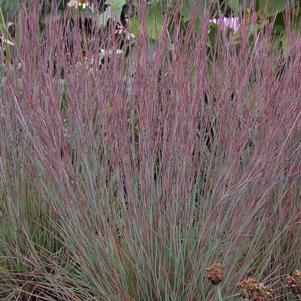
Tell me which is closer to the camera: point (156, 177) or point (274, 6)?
point (156, 177)

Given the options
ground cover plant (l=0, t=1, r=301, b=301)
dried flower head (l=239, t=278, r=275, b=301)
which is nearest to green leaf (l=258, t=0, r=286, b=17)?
ground cover plant (l=0, t=1, r=301, b=301)

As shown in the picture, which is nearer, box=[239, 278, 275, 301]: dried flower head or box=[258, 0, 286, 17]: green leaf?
box=[239, 278, 275, 301]: dried flower head

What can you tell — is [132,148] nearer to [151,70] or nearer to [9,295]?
[151,70]

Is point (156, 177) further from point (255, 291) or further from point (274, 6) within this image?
point (274, 6)

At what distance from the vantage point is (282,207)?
7.76ft

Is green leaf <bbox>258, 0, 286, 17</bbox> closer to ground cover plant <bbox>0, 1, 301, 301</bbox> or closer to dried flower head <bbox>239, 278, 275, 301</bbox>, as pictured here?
ground cover plant <bbox>0, 1, 301, 301</bbox>

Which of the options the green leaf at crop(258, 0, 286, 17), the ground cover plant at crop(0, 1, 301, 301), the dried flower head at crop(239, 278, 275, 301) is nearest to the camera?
the dried flower head at crop(239, 278, 275, 301)

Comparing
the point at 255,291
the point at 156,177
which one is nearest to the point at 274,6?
the point at 156,177

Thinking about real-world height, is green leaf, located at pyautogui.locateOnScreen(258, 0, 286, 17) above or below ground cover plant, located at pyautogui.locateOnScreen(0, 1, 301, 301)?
above

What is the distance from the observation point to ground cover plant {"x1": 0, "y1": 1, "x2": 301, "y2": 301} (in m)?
2.18

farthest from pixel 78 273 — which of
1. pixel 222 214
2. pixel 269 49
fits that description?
pixel 269 49

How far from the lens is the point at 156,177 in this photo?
234cm

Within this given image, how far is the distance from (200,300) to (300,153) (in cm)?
58

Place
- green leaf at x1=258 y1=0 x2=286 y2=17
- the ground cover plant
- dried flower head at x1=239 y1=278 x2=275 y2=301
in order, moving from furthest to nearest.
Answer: green leaf at x1=258 y1=0 x2=286 y2=17 < the ground cover plant < dried flower head at x1=239 y1=278 x2=275 y2=301
